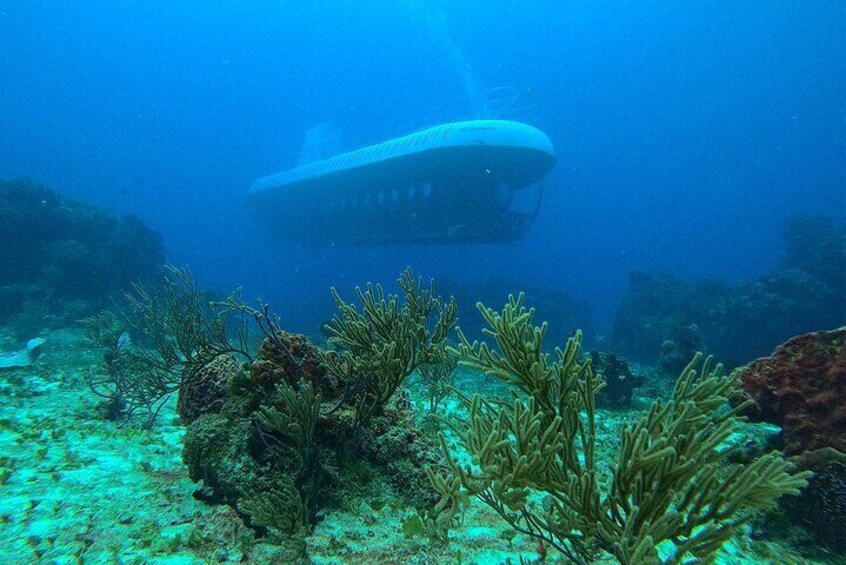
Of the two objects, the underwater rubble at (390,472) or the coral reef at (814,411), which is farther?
the coral reef at (814,411)

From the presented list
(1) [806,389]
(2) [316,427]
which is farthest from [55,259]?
(1) [806,389]

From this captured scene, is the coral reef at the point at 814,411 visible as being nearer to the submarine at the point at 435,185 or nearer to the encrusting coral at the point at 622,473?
the encrusting coral at the point at 622,473

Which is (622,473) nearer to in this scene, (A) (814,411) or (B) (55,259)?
(A) (814,411)

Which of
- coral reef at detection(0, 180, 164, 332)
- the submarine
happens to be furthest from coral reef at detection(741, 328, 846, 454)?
coral reef at detection(0, 180, 164, 332)

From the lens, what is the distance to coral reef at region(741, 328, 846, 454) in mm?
3803

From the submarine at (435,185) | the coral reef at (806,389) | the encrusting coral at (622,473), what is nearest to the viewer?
the encrusting coral at (622,473)

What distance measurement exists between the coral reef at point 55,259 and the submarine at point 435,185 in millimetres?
9732

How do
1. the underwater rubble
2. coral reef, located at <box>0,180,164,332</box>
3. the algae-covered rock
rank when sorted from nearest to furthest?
1. the underwater rubble
2. the algae-covered rock
3. coral reef, located at <box>0,180,164,332</box>

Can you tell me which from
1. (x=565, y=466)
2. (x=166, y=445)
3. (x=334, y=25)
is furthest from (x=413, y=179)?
(x=334, y=25)

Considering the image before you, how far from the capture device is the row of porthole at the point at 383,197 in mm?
18938

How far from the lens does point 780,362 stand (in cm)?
441

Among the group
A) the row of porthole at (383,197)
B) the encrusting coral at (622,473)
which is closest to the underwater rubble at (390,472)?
the encrusting coral at (622,473)

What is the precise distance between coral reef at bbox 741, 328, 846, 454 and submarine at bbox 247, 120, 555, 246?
45.3 ft

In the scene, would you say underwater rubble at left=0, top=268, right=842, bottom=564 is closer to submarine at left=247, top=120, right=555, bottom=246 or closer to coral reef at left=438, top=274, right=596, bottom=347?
submarine at left=247, top=120, right=555, bottom=246
